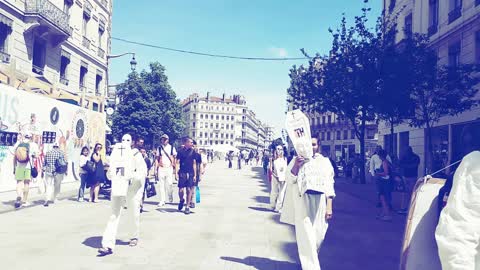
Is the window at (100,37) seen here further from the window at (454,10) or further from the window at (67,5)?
the window at (454,10)

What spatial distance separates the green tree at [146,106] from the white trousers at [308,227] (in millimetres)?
42871

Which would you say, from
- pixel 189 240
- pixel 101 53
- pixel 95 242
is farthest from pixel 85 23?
pixel 189 240

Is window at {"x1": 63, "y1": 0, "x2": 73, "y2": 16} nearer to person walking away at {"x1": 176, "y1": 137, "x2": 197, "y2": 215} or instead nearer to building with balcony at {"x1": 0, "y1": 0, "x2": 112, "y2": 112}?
building with balcony at {"x1": 0, "y1": 0, "x2": 112, "y2": 112}

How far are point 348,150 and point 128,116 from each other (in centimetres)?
3337

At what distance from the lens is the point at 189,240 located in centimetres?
685

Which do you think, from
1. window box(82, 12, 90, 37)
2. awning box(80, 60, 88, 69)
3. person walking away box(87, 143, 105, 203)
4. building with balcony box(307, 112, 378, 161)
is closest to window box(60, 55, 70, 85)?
awning box(80, 60, 88, 69)

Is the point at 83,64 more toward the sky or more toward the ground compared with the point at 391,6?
more toward the ground

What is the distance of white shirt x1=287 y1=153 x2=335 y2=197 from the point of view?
4906 mm

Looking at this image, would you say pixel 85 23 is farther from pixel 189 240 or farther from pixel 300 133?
pixel 300 133

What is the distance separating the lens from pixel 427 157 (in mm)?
21016

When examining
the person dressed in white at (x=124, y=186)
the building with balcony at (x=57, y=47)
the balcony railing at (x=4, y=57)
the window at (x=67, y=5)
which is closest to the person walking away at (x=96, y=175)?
the person dressed in white at (x=124, y=186)

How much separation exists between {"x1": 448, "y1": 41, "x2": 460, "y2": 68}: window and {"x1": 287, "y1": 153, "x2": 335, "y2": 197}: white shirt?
16512 millimetres

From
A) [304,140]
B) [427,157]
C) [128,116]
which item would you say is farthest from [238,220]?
[128,116]

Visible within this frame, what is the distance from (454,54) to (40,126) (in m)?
18.2
